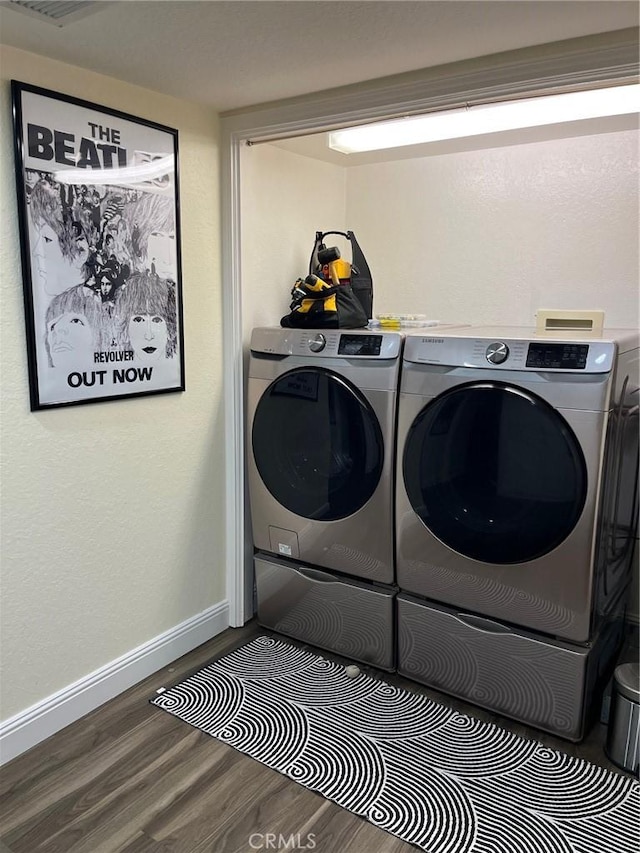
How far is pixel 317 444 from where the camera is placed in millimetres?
2439

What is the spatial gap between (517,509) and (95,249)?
1561 millimetres

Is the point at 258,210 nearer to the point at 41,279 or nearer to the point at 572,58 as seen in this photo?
the point at 41,279

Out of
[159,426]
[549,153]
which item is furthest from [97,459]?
[549,153]

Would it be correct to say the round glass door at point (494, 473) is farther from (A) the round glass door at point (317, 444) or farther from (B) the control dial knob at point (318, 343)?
(B) the control dial knob at point (318, 343)

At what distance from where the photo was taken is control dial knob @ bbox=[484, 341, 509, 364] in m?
2.01

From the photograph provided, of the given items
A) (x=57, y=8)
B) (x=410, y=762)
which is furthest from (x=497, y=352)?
(x=57, y=8)

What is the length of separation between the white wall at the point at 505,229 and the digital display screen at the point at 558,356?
2.83 ft

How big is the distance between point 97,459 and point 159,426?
0.93ft

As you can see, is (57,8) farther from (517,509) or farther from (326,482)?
(517,509)

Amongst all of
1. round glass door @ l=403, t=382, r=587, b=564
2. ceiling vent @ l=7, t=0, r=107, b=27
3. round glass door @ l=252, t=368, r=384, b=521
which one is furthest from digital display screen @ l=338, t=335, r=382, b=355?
ceiling vent @ l=7, t=0, r=107, b=27

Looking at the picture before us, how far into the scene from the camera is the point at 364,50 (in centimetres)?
181

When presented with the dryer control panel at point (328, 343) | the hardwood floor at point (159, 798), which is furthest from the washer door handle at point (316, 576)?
the dryer control panel at point (328, 343)

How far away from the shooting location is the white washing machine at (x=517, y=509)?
192 centimetres

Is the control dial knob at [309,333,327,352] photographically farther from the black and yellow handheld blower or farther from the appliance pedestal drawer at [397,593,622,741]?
the appliance pedestal drawer at [397,593,622,741]
